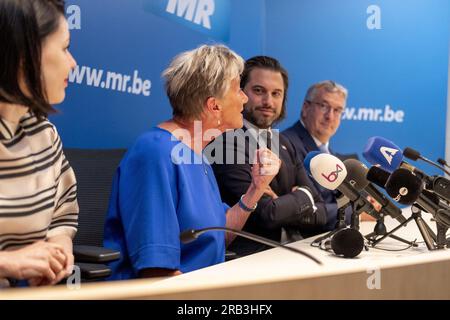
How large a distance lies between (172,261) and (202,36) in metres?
1.87

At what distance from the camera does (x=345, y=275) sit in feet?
4.72

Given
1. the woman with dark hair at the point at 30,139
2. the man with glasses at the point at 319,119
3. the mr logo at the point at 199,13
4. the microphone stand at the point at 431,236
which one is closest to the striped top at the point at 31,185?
the woman with dark hair at the point at 30,139

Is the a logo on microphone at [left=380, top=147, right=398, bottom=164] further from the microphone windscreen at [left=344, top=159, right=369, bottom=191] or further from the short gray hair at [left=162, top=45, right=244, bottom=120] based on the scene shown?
the short gray hair at [left=162, top=45, right=244, bottom=120]

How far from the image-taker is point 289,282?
1.26 metres

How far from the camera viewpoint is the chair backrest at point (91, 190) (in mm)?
2459

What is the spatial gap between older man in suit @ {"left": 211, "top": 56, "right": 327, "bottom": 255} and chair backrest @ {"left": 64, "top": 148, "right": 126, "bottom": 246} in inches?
23.8

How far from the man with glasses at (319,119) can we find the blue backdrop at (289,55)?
0.51 m

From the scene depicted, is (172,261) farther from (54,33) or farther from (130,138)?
(130,138)

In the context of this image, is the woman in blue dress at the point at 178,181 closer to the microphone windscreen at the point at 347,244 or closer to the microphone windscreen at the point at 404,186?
the microphone windscreen at the point at 347,244

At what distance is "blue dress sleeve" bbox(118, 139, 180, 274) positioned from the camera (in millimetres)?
2045
